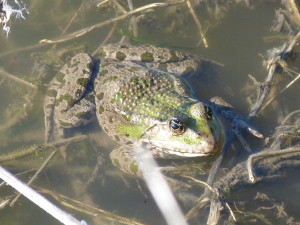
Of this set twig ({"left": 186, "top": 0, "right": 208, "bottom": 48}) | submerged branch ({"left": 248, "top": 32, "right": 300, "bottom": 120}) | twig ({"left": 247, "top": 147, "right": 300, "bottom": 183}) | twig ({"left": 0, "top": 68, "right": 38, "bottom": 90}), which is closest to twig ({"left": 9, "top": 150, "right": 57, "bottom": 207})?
twig ({"left": 0, "top": 68, "right": 38, "bottom": 90})

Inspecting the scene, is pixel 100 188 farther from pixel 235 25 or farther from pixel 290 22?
pixel 290 22

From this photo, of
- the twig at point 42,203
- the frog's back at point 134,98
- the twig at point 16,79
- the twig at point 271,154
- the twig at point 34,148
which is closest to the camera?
the twig at point 42,203

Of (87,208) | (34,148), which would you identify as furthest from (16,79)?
(87,208)

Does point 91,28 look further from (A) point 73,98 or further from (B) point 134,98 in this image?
(B) point 134,98

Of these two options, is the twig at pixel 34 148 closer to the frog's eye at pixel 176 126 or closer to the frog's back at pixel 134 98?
the frog's back at pixel 134 98

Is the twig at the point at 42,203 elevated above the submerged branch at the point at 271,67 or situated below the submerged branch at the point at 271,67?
above

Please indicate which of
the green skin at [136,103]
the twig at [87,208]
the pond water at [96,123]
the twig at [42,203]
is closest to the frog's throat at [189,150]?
the green skin at [136,103]

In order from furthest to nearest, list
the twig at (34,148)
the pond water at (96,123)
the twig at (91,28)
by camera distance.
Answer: the twig at (91,28) < the twig at (34,148) < the pond water at (96,123)
